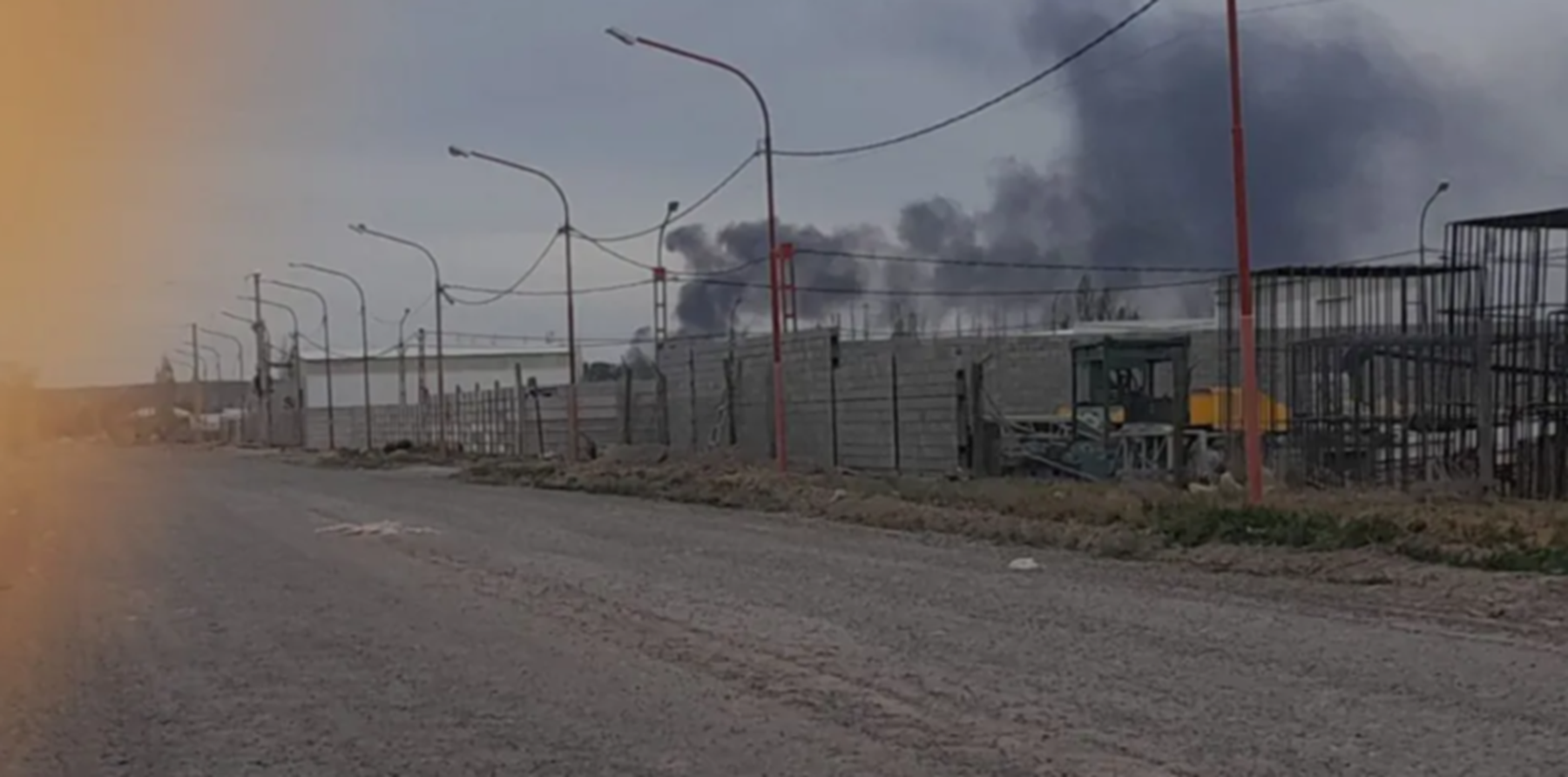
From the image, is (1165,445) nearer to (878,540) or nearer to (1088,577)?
(878,540)

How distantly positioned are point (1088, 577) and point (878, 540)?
15.1 feet

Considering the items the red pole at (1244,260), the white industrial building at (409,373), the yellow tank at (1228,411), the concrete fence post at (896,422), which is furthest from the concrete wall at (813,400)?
the white industrial building at (409,373)

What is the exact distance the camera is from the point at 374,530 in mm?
21375

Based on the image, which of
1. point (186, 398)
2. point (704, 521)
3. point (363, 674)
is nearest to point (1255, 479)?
point (704, 521)

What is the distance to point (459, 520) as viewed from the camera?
22.8 m

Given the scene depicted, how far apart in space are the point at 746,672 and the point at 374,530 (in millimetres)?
13120

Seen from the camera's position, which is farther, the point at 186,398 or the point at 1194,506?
the point at 186,398

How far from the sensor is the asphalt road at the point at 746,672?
7.22 metres

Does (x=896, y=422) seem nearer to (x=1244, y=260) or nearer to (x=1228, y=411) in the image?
(x=1228, y=411)

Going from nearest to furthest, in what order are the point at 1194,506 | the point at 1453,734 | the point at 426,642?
the point at 1453,734 → the point at 426,642 → the point at 1194,506

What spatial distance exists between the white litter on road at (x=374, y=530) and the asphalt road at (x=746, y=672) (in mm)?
3560

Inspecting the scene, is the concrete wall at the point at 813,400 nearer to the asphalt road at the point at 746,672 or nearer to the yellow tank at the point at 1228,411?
the yellow tank at the point at 1228,411

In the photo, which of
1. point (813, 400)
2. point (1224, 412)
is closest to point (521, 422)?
point (813, 400)

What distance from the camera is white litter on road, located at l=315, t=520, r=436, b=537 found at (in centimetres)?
2061
